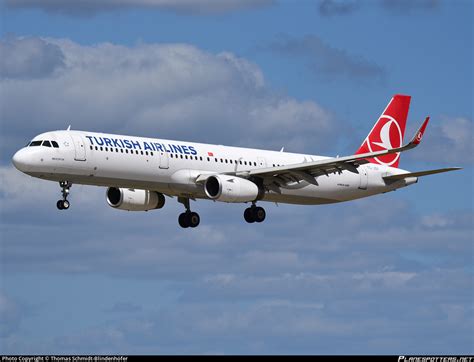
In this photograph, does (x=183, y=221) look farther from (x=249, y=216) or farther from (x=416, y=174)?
(x=416, y=174)

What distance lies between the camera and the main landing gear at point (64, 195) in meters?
70.2

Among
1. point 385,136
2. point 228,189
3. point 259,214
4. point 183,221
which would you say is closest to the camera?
point 228,189

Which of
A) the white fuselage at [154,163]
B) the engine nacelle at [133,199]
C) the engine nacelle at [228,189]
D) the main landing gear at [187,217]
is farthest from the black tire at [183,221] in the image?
the engine nacelle at [228,189]

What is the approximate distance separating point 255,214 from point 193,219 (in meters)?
4.10

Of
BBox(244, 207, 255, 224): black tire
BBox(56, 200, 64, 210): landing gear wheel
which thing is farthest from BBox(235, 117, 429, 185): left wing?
BBox(56, 200, 64, 210): landing gear wheel

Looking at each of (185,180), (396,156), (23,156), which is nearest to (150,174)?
(185,180)

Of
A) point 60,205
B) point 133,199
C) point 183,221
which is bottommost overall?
point 60,205

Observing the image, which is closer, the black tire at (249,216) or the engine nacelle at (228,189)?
the engine nacelle at (228,189)

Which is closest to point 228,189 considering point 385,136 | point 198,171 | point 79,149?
point 198,171

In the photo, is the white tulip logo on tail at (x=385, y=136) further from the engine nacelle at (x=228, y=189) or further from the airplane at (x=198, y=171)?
the engine nacelle at (x=228, y=189)

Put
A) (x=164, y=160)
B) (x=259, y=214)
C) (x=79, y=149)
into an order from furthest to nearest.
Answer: (x=259, y=214) < (x=164, y=160) < (x=79, y=149)

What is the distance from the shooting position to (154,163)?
72438 mm

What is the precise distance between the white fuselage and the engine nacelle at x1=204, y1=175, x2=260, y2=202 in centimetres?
65

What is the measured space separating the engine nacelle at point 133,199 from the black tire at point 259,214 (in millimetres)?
5938
